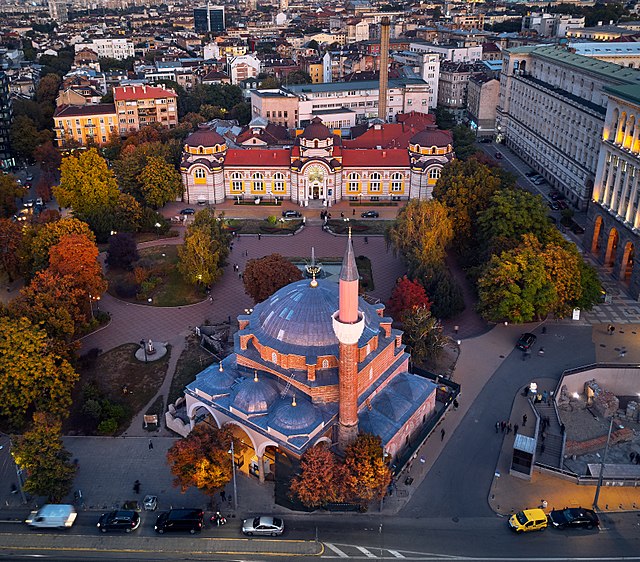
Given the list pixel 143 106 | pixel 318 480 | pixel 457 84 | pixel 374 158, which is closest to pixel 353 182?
pixel 374 158

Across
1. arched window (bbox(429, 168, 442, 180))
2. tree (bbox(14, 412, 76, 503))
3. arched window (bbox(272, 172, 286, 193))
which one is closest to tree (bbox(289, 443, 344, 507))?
tree (bbox(14, 412, 76, 503))

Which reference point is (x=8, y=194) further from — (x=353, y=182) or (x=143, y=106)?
(x=353, y=182)

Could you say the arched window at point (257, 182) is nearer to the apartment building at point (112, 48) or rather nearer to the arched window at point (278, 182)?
the arched window at point (278, 182)

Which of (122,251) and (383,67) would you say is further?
(383,67)

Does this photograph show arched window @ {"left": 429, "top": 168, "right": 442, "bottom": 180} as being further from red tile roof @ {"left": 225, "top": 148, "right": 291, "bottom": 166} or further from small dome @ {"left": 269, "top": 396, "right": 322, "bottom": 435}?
small dome @ {"left": 269, "top": 396, "right": 322, "bottom": 435}

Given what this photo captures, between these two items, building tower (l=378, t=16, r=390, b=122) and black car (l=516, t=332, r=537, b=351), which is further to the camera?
building tower (l=378, t=16, r=390, b=122)
